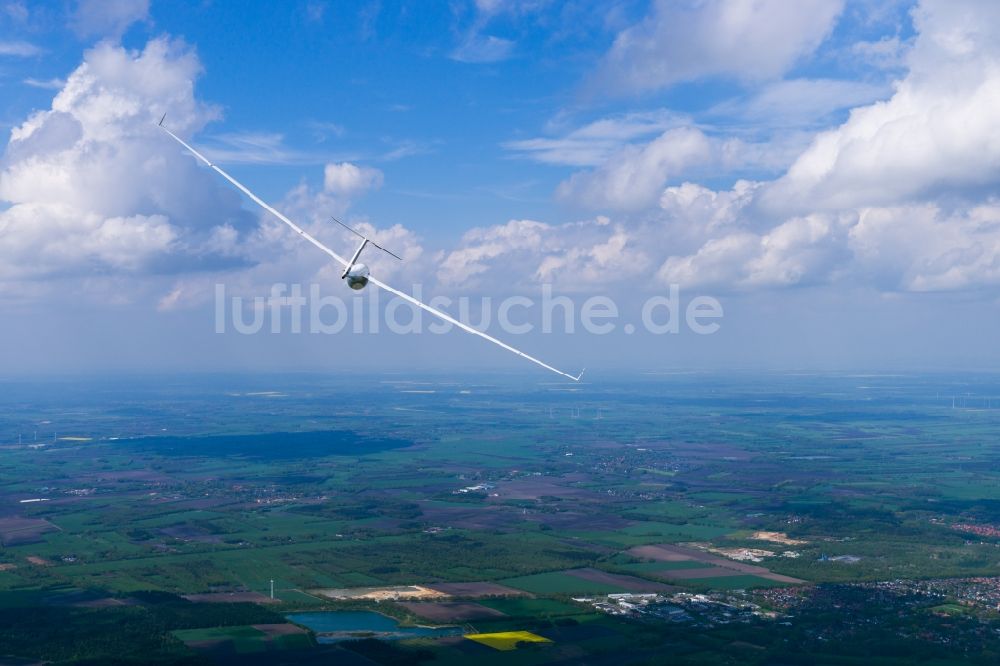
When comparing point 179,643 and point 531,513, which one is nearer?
point 179,643

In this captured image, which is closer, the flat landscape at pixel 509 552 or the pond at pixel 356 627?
the flat landscape at pixel 509 552

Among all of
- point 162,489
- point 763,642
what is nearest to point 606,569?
point 763,642

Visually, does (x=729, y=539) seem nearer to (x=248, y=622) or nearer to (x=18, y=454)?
(x=248, y=622)

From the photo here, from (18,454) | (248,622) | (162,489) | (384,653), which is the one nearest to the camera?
(384,653)

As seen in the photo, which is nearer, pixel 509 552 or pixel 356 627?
pixel 356 627

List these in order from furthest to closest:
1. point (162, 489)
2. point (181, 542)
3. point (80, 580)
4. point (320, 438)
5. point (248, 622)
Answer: point (320, 438) < point (162, 489) < point (181, 542) < point (80, 580) < point (248, 622)
